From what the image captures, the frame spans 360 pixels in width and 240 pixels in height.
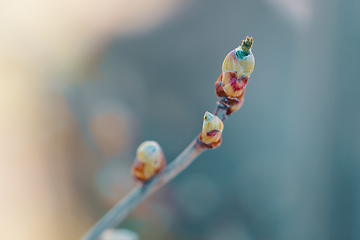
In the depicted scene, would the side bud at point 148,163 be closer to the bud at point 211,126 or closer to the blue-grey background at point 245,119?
the bud at point 211,126

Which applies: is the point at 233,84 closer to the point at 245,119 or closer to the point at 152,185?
the point at 152,185

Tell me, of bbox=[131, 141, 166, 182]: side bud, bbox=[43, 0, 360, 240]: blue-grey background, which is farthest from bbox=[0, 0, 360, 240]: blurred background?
bbox=[131, 141, 166, 182]: side bud

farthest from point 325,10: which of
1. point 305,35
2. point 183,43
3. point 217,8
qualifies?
point 183,43

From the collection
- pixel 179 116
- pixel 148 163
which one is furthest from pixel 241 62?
pixel 179 116

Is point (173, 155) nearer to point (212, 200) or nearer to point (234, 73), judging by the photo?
point (212, 200)

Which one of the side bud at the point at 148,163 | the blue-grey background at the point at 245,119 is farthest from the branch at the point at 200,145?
the blue-grey background at the point at 245,119

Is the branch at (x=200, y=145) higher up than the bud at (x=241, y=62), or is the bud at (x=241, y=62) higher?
the bud at (x=241, y=62)
